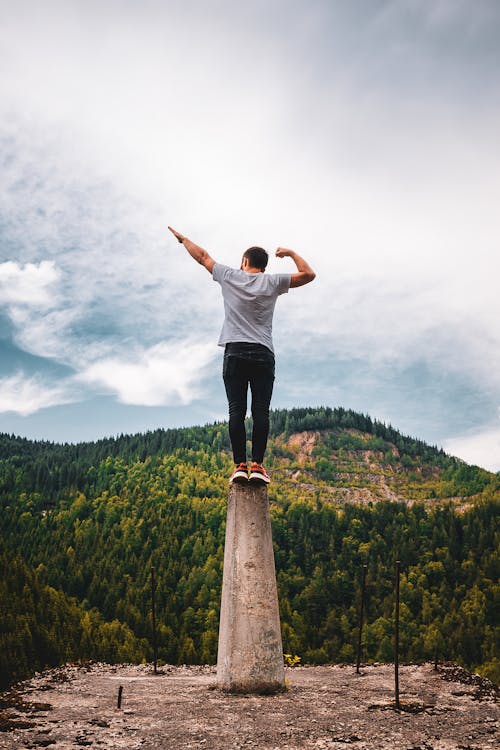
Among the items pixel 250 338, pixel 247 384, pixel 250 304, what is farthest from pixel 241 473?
pixel 250 304

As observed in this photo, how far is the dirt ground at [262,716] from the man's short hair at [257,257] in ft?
15.3

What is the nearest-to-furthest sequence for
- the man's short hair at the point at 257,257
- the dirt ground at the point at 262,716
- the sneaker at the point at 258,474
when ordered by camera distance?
the dirt ground at the point at 262,716 < the sneaker at the point at 258,474 < the man's short hair at the point at 257,257

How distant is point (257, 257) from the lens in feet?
21.3

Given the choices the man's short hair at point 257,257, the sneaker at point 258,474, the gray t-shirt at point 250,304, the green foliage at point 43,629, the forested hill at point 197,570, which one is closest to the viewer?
the gray t-shirt at point 250,304

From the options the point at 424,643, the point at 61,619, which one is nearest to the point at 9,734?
the point at 61,619

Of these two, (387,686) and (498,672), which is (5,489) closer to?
(498,672)

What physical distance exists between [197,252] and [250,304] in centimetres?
96

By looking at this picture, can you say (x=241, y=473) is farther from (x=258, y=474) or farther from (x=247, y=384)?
(x=247, y=384)

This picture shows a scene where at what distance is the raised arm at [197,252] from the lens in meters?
6.41

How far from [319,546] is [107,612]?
174 ft

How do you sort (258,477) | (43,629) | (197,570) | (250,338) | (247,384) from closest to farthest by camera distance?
(250,338) < (247,384) < (258,477) < (43,629) < (197,570)

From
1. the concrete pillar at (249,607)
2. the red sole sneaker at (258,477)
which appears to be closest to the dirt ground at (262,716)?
the concrete pillar at (249,607)

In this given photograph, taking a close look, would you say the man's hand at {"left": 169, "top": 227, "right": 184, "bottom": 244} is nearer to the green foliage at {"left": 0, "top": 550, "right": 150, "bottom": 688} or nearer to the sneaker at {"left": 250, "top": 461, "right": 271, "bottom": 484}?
the sneaker at {"left": 250, "top": 461, "right": 271, "bottom": 484}

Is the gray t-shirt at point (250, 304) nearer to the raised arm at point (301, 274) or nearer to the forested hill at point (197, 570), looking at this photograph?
the raised arm at point (301, 274)
